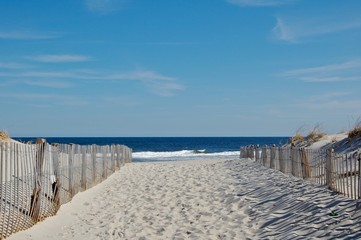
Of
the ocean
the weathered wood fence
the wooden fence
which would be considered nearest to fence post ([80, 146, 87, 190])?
the wooden fence

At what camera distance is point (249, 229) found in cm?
809

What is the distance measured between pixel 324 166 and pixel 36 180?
247 inches

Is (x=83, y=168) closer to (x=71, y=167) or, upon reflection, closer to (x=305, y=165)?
(x=71, y=167)

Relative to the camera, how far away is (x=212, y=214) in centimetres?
958

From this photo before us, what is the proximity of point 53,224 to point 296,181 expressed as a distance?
6.25 metres

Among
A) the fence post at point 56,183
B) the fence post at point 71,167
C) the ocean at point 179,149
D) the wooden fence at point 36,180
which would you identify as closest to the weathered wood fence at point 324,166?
the wooden fence at point 36,180

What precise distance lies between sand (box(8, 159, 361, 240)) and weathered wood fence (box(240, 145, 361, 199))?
274mm

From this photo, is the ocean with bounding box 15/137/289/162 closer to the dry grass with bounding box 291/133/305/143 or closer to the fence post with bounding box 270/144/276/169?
the dry grass with bounding box 291/133/305/143

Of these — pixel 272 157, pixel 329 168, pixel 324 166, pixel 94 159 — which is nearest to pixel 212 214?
pixel 329 168

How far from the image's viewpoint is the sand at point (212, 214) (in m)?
7.54

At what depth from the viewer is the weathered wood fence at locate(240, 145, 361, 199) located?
28.5 ft

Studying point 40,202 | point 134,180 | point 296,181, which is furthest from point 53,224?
point 134,180

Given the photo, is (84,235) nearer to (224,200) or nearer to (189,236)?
(189,236)

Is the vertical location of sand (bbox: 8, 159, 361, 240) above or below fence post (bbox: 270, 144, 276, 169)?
below
